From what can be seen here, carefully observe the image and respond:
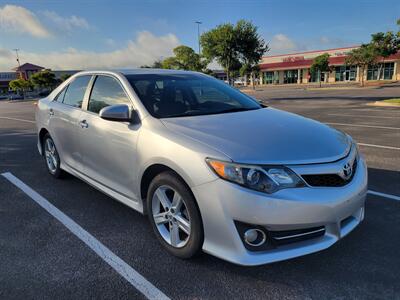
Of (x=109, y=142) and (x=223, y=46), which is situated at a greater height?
(x=223, y=46)

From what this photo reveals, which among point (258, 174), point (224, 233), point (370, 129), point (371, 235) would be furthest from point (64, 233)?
point (370, 129)

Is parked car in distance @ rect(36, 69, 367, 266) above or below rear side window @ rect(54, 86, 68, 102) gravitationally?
below

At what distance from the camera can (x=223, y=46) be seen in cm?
3077

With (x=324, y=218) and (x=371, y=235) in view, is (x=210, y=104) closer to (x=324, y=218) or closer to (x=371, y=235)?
(x=324, y=218)

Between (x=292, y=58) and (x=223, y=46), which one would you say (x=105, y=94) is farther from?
(x=292, y=58)

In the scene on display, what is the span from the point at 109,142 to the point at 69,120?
3.83ft

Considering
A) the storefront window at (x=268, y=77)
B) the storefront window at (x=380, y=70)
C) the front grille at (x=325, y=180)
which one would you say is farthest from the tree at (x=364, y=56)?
the front grille at (x=325, y=180)

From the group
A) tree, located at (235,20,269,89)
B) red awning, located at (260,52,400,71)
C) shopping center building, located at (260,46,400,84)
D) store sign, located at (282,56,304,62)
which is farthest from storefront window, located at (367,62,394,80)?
tree, located at (235,20,269,89)

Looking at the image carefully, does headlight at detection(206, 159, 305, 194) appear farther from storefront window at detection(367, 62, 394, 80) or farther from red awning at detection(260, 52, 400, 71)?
red awning at detection(260, 52, 400, 71)

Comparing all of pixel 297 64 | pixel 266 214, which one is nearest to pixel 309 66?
pixel 297 64

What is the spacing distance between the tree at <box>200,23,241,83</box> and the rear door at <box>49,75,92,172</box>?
2754cm

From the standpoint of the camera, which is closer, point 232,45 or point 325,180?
point 325,180

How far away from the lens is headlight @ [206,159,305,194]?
7.94 feet

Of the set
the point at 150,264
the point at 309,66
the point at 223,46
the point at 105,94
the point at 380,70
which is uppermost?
the point at 223,46
